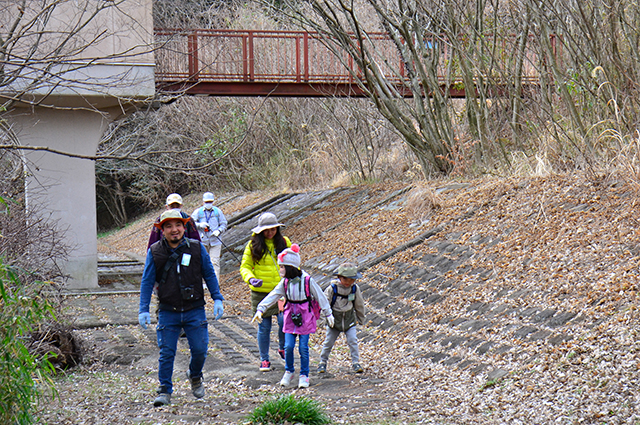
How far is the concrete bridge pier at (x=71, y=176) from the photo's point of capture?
512 inches

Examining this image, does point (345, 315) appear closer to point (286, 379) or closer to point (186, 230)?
point (286, 379)

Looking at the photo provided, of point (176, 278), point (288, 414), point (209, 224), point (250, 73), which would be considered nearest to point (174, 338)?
point (176, 278)

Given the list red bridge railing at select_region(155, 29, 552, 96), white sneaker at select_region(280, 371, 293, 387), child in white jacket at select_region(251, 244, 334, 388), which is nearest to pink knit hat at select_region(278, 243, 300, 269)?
child in white jacket at select_region(251, 244, 334, 388)

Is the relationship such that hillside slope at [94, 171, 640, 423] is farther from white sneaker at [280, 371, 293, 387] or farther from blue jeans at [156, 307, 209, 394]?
blue jeans at [156, 307, 209, 394]

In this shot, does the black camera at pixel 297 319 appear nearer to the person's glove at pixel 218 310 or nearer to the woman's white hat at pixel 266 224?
the person's glove at pixel 218 310

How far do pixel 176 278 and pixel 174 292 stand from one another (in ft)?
0.41

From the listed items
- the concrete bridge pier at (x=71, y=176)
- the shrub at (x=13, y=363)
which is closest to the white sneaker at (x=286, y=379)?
the shrub at (x=13, y=363)

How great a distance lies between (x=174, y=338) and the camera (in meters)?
6.11

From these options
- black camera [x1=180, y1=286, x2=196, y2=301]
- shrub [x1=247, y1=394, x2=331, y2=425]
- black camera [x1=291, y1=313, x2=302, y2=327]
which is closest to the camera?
shrub [x1=247, y1=394, x2=331, y2=425]

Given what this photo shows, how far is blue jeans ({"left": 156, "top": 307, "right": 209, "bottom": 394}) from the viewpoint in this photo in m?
6.00

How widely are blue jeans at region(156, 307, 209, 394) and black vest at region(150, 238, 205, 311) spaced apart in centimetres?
8

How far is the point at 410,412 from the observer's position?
557cm

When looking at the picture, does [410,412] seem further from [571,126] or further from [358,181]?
[358,181]

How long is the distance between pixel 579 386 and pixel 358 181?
48.0 feet
